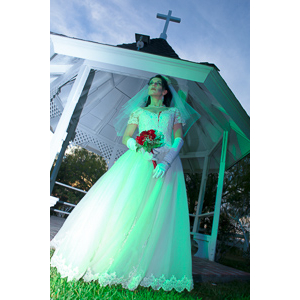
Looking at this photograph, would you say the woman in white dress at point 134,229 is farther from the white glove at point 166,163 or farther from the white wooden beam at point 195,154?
the white wooden beam at point 195,154

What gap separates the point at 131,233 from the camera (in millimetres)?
1587

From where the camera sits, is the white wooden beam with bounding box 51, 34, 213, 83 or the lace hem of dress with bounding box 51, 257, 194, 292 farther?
the white wooden beam with bounding box 51, 34, 213, 83

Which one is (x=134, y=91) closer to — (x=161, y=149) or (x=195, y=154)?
(x=195, y=154)

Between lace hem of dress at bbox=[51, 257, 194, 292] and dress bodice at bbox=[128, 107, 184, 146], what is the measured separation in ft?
3.48

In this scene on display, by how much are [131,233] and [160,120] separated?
102 centimetres

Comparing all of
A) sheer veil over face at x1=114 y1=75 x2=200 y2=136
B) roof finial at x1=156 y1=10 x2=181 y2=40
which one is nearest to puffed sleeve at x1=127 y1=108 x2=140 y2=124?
sheer veil over face at x1=114 y1=75 x2=200 y2=136

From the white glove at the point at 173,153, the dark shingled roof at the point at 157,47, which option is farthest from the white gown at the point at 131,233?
the dark shingled roof at the point at 157,47

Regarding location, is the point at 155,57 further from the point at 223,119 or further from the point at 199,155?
the point at 199,155

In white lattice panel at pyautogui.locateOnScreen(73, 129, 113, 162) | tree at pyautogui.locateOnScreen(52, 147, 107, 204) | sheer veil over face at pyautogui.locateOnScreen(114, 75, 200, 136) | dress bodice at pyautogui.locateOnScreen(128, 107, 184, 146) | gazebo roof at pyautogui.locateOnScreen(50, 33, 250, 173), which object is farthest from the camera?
tree at pyautogui.locateOnScreen(52, 147, 107, 204)

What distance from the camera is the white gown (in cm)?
148

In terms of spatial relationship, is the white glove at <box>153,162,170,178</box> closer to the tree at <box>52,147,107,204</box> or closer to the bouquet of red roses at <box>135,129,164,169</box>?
the bouquet of red roses at <box>135,129,164,169</box>

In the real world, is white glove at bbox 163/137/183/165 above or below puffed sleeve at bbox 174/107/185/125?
below
